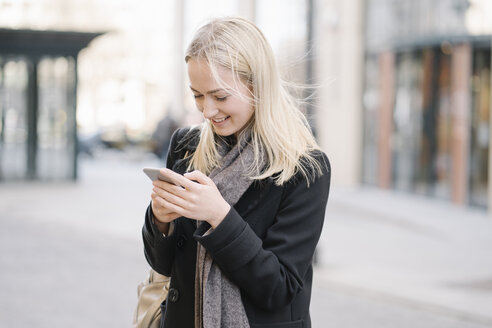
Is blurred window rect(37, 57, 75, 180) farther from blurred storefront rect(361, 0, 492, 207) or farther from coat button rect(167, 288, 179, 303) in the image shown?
coat button rect(167, 288, 179, 303)

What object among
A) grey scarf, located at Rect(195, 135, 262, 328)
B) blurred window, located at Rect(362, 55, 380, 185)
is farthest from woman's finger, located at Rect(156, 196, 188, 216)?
blurred window, located at Rect(362, 55, 380, 185)

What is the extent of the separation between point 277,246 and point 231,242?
15 centimetres

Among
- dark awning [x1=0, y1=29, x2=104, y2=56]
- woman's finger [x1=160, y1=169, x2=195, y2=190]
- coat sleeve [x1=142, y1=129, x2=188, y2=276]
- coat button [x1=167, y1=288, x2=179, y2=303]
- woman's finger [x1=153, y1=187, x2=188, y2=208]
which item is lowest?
coat button [x1=167, y1=288, x2=179, y2=303]

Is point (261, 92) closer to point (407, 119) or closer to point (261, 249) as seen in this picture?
point (261, 249)

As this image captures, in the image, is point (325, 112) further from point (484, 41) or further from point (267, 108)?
point (267, 108)

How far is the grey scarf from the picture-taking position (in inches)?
81.3

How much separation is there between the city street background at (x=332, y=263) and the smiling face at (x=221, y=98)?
4265 mm

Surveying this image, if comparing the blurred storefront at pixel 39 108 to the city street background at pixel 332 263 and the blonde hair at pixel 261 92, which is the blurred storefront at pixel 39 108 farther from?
the blonde hair at pixel 261 92

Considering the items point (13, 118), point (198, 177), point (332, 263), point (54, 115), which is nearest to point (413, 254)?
point (332, 263)

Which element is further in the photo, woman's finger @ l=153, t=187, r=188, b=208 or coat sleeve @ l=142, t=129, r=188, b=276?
coat sleeve @ l=142, t=129, r=188, b=276

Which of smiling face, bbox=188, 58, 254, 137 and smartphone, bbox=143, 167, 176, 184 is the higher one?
smiling face, bbox=188, 58, 254, 137

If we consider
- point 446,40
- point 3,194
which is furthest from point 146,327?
point 3,194

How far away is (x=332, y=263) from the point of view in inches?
342

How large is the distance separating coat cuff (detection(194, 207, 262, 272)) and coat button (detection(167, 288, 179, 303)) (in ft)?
0.84
